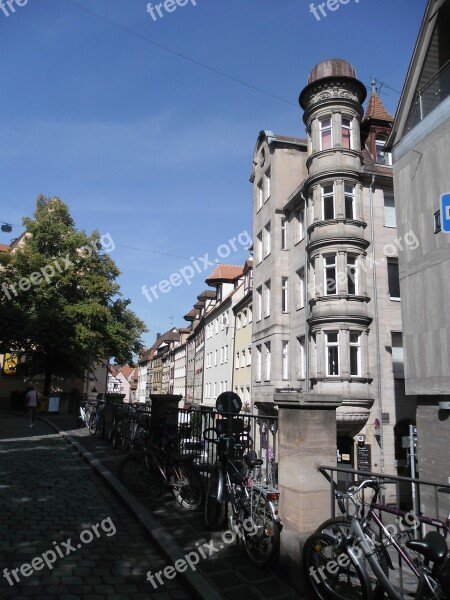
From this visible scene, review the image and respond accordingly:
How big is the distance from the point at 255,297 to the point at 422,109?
15534mm

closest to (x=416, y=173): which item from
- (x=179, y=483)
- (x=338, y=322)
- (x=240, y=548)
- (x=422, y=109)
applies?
(x=422, y=109)

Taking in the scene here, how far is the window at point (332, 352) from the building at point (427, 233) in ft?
19.4

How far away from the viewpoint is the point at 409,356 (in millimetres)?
15383

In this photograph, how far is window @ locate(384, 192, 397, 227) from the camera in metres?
23.1

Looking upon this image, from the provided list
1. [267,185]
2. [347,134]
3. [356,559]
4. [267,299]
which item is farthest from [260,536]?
[267,185]

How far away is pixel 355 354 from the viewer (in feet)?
71.3

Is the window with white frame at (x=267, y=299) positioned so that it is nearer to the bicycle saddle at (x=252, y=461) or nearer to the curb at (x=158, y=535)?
the curb at (x=158, y=535)

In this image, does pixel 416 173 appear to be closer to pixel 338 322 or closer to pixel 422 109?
pixel 422 109

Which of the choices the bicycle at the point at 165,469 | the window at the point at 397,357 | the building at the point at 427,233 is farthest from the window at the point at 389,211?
the bicycle at the point at 165,469

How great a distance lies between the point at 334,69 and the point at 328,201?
617cm

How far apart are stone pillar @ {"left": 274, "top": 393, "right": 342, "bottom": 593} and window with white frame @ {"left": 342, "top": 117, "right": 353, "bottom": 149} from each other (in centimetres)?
2054

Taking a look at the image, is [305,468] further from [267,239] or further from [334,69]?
[267,239]

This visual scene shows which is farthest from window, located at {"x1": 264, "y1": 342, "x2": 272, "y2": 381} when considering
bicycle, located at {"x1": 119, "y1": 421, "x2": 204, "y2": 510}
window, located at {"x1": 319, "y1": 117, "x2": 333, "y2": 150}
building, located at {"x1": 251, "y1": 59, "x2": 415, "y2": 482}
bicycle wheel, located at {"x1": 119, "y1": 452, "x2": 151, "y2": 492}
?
bicycle wheel, located at {"x1": 119, "y1": 452, "x2": 151, "y2": 492}
